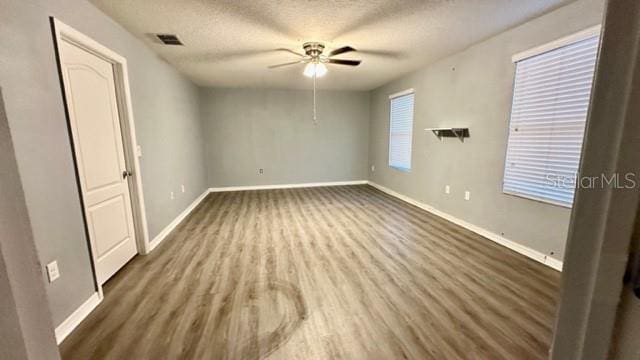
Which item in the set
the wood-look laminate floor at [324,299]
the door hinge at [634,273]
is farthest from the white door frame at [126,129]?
the door hinge at [634,273]

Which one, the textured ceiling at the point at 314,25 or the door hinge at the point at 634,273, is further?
the textured ceiling at the point at 314,25

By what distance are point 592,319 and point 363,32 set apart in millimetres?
3188

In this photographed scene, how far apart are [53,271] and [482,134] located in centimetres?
433

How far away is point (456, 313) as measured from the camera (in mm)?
1987

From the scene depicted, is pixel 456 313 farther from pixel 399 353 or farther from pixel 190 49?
pixel 190 49

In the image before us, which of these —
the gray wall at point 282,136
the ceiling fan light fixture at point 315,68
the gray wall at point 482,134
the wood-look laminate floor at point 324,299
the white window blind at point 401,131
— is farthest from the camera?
the gray wall at point 282,136

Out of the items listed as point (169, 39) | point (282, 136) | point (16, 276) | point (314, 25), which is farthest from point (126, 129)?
point (282, 136)

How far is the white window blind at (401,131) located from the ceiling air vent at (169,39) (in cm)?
383

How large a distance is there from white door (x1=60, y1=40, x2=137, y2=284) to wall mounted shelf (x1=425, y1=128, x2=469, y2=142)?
4.09 metres

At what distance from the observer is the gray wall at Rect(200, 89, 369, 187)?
6.23m

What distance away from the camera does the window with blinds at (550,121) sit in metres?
2.37

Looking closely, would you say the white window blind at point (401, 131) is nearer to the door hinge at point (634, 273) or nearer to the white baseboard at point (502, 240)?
the white baseboard at point (502, 240)

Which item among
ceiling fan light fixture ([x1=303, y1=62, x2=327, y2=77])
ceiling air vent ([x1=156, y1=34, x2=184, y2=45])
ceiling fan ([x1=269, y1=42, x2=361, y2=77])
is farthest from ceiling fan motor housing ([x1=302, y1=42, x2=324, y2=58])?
ceiling air vent ([x1=156, y1=34, x2=184, y2=45])

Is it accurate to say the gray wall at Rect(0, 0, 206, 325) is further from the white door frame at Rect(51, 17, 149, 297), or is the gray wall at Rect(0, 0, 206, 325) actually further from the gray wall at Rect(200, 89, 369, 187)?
the gray wall at Rect(200, 89, 369, 187)
